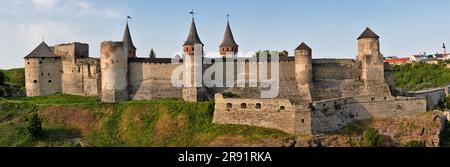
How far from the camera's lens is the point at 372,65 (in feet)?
171

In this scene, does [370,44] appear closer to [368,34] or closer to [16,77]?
[368,34]

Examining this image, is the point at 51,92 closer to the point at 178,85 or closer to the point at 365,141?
the point at 178,85

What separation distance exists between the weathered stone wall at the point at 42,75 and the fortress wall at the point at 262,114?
738 inches

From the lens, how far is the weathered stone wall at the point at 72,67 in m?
55.0

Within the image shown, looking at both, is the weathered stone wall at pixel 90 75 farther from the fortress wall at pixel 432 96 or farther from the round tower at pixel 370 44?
the fortress wall at pixel 432 96

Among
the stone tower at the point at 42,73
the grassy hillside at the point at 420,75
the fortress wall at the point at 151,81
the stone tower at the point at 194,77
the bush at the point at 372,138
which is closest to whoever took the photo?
the bush at the point at 372,138

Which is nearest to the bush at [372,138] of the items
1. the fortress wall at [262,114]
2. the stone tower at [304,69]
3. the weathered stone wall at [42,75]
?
the fortress wall at [262,114]

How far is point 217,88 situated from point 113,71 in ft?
31.4

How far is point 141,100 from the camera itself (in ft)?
168

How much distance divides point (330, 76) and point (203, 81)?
11971 millimetres

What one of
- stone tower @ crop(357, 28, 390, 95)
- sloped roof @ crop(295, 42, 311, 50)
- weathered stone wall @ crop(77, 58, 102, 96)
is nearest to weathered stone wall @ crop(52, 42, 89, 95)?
weathered stone wall @ crop(77, 58, 102, 96)

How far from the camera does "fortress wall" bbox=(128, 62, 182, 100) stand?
171 feet

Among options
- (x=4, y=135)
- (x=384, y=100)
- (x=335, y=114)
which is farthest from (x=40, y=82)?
(x=384, y=100)
